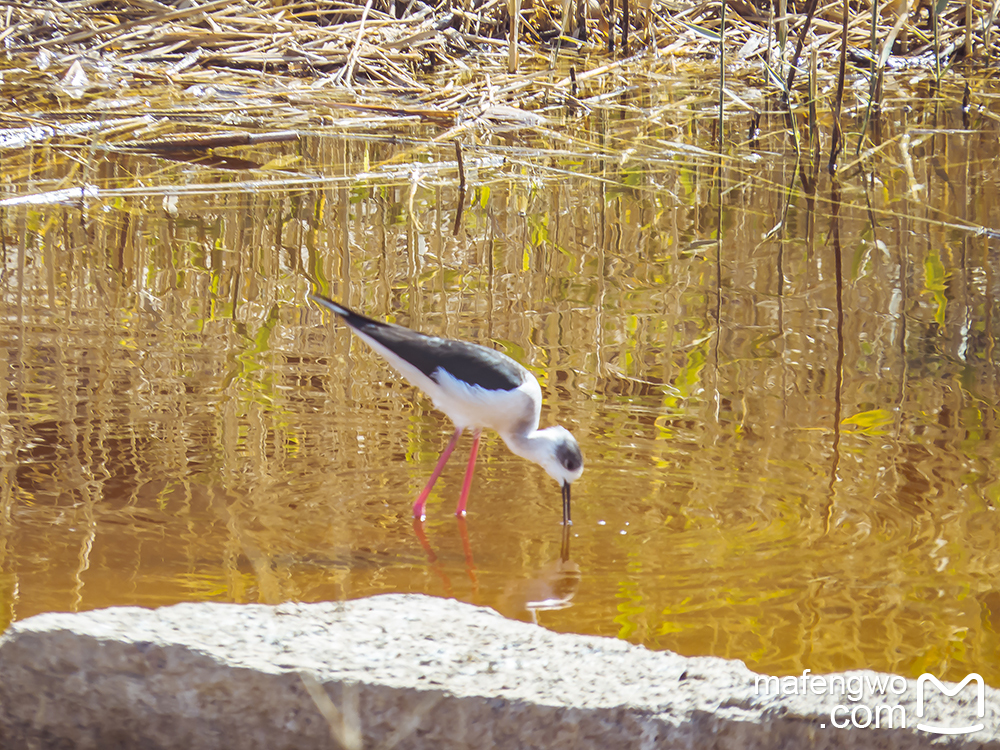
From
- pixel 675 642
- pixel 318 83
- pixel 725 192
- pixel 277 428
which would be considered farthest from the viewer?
pixel 318 83

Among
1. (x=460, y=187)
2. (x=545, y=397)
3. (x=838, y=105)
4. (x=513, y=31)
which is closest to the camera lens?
(x=545, y=397)

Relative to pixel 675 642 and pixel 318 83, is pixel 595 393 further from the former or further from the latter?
pixel 318 83

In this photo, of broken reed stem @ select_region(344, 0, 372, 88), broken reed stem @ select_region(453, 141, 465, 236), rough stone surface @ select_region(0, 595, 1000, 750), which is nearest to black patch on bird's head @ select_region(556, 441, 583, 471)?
rough stone surface @ select_region(0, 595, 1000, 750)

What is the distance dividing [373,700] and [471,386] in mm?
1652

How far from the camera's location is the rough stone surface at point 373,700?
2.03 m

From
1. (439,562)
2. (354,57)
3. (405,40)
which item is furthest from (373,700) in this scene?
(405,40)

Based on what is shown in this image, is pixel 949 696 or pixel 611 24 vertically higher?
pixel 611 24

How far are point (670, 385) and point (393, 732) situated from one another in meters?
2.35

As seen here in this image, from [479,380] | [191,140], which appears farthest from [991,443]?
[191,140]

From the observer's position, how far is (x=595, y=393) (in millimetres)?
4121

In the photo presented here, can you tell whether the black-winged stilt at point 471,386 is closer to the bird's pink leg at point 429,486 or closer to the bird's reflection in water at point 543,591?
the bird's pink leg at point 429,486

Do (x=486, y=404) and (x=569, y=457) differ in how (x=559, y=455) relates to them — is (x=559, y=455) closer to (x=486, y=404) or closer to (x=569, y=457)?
(x=569, y=457)

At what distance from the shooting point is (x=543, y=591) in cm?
304

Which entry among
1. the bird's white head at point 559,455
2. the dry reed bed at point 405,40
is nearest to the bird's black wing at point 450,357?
the bird's white head at point 559,455
